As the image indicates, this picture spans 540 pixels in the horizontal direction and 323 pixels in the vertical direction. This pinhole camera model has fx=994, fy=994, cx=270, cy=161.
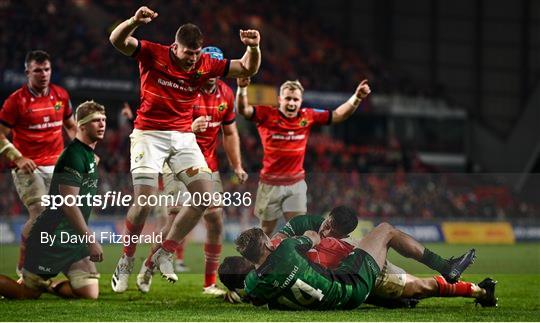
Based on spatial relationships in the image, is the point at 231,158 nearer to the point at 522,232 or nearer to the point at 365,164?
the point at 522,232

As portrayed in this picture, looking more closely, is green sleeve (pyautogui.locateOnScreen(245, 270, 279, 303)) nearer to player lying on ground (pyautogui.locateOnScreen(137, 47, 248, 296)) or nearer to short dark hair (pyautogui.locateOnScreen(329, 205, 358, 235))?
short dark hair (pyautogui.locateOnScreen(329, 205, 358, 235))

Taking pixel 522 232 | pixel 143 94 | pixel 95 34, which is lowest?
pixel 522 232

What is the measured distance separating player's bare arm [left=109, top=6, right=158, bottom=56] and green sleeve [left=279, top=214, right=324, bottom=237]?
2.04 meters

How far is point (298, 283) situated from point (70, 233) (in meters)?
2.11

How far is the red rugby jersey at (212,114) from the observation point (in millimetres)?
10352

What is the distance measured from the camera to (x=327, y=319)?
302 inches

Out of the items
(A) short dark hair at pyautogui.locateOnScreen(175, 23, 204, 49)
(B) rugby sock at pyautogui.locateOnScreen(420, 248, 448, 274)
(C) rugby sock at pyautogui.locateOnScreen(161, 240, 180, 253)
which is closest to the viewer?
(A) short dark hair at pyautogui.locateOnScreen(175, 23, 204, 49)

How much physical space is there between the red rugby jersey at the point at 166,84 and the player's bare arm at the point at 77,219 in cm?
86

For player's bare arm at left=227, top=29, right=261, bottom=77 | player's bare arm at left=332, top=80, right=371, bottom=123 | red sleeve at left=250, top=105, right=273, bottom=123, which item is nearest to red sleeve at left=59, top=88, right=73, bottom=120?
red sleeve at left=250, top=105, right=273, bottom=123

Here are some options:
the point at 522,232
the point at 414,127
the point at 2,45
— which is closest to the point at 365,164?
the point at 414,127

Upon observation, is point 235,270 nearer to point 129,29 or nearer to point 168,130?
point 168,130

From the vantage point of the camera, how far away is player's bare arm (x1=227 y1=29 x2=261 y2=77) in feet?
Result: 27.7

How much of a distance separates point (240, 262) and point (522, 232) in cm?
1441

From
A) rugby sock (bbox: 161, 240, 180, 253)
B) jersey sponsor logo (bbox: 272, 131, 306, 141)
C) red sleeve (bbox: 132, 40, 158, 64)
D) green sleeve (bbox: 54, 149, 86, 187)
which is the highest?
red sleeve (bbox: 132, 40, 158, 64)
